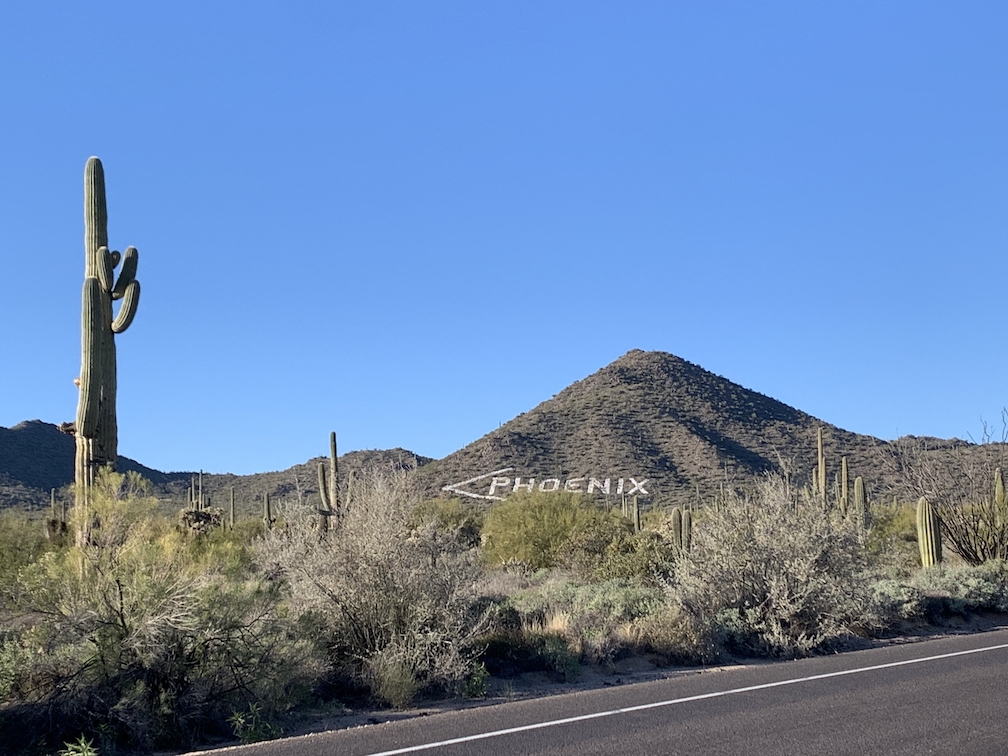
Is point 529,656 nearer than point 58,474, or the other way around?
point 529,656

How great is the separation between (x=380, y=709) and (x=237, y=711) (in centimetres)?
183

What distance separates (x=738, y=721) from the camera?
9.56m

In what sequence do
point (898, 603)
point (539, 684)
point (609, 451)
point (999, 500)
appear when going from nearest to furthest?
point (539, 684) → point (898, 603) → point (999, 500) → point (609, 451)

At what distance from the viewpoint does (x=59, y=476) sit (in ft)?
204

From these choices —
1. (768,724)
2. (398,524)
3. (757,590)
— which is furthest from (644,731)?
(757,590)

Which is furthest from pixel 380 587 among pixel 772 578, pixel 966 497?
pixel 966 497

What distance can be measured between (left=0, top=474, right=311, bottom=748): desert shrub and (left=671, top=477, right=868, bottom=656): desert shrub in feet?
24.9

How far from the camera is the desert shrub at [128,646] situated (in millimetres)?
9078

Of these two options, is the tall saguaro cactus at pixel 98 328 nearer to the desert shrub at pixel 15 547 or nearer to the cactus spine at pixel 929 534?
the desert shrub at pixel 15 547

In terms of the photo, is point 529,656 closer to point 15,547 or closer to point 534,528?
point 15,547

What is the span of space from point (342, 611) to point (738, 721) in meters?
4.99

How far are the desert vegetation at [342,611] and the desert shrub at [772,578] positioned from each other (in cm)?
3

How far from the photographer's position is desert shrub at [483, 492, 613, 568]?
31266 millimetres

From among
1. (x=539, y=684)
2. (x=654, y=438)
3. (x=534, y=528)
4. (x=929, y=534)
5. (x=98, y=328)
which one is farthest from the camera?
(x=654, y=438)
